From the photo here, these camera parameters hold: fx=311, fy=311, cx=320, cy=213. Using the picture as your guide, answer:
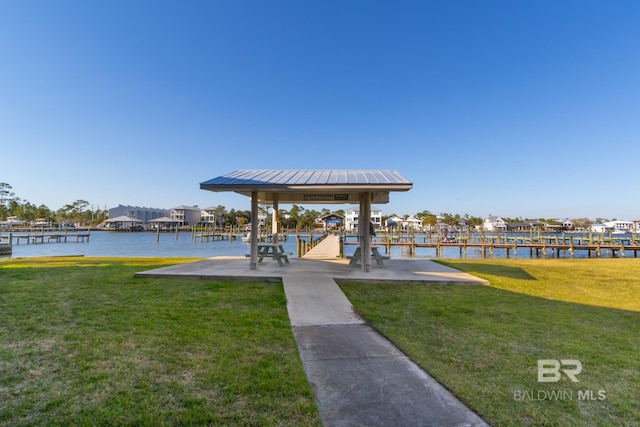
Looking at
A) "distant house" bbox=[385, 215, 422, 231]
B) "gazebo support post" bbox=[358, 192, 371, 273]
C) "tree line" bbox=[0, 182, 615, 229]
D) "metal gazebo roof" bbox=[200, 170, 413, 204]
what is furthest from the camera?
"tree line" bbox=[0, 182, 615, 229]

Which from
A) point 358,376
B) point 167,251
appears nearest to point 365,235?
point 358,376

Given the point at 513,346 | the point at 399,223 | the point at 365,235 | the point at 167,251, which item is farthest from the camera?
the point at 399,223

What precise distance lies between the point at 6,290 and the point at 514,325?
30.6ft

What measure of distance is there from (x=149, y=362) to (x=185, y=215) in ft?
368

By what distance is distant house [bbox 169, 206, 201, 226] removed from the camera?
4144 inches

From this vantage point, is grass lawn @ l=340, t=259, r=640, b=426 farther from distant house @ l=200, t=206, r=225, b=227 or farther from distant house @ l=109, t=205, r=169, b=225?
distant house @ l=109, t=205, r=169, b=225

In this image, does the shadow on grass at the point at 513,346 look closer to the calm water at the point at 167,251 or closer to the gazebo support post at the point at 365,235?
the gazebo support post at the point at 365,235

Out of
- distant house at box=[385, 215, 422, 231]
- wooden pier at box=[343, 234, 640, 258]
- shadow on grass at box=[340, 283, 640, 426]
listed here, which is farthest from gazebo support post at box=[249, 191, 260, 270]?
distant house at box=[385, 215, 422, 231]

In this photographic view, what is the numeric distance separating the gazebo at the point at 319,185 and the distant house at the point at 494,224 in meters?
103

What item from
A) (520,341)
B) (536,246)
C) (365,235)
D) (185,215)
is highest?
(185,215)

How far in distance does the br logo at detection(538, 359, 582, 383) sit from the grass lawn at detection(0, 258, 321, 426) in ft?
7.21

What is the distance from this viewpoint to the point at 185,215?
106188mm

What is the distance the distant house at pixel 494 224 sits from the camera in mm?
99825

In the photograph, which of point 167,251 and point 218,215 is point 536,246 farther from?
point 218,215
